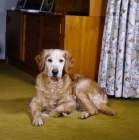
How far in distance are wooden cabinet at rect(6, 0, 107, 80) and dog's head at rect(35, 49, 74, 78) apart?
63 cm

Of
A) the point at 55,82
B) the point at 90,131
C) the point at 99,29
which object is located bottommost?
the point at 90,131

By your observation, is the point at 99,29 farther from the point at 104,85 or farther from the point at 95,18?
the point at 104,85

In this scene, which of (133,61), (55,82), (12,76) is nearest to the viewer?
(55,82)

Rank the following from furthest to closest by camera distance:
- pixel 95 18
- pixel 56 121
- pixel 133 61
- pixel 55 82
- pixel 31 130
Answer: pixel 95 18, pixel 133 61, pixel 55 82, pixel 56 121, pixel 31 130

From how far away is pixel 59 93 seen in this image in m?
2.71

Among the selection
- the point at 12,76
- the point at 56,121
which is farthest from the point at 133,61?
the point at 12,76

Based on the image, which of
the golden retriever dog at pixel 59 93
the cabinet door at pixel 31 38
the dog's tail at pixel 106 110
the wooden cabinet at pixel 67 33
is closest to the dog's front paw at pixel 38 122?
the golden retriever dog at pixel 59 93

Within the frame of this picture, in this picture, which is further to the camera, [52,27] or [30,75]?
[30,75]

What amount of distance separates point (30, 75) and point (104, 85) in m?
1.35

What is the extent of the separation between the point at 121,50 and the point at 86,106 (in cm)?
78

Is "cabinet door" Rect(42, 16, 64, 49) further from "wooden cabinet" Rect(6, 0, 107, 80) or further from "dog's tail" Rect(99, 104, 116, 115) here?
"dog's tail" Rect(99, 104, 116, 115)

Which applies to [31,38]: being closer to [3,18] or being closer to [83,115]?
[3,18]

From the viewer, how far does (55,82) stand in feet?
8.87

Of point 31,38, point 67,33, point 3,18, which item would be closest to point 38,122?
point 67,33
